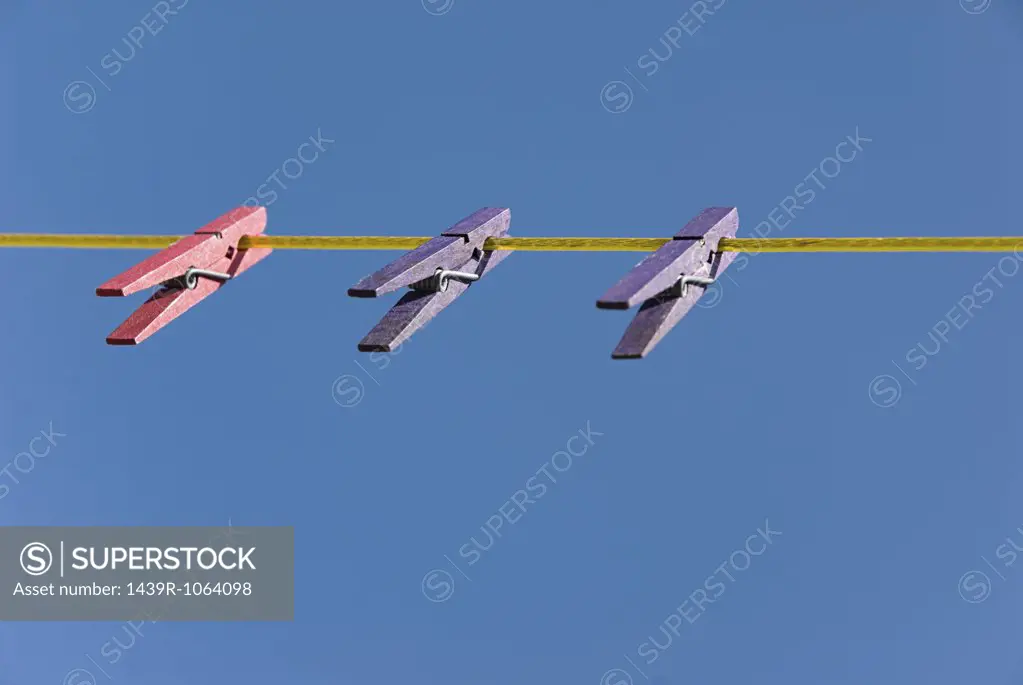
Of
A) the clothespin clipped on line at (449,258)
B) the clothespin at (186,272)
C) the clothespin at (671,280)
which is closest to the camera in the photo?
the clothespin at (671,280)

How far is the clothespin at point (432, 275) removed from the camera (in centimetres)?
343

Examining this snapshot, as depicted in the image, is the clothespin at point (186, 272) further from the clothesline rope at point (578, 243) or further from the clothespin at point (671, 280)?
the clothespin at point (671, 280)

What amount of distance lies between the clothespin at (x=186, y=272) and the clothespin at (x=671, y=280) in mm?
1291

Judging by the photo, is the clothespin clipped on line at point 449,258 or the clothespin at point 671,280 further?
the clothespin clipped on line at point 449,258

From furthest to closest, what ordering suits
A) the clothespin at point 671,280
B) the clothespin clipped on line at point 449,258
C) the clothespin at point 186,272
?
the clothespin at point 186,272, the clothespin clipped on line at point 449,258, the clothespin at point 671,280

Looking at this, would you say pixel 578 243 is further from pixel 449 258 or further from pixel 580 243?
pixel 449 258

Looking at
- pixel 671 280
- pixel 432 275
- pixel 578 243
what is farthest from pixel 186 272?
pixel 671 280

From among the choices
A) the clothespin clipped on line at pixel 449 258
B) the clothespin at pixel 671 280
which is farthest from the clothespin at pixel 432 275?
the clothespin at pixel 671 280

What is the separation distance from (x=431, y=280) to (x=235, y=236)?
783mm

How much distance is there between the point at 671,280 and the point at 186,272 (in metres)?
1.38

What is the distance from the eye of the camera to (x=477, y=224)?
3855 millimetres

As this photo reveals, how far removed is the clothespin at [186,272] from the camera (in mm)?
3650

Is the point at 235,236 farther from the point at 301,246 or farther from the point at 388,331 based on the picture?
the point at 388,331

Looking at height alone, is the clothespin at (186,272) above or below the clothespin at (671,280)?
above
